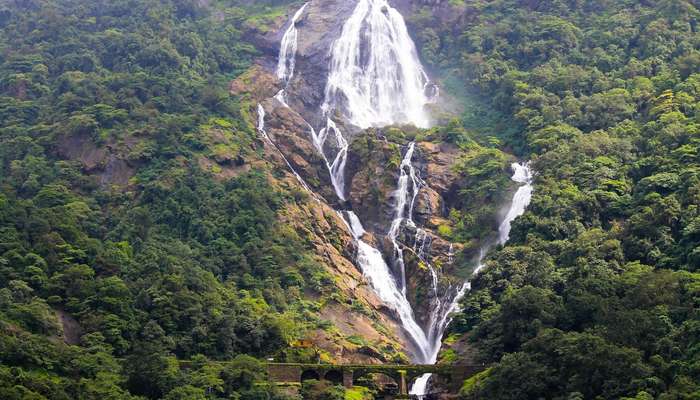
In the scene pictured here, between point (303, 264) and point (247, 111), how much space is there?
20375 mm

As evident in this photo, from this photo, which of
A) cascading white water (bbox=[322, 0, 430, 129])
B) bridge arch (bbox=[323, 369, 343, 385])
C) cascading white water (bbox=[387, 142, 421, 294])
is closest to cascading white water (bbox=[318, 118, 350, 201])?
cascading white water (bbox=[322, 0, 430, 129])

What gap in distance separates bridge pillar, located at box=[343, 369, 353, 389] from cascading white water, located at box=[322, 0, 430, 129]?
3099 centimetres

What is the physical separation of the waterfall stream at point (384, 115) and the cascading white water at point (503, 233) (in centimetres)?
7

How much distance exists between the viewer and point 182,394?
52719 millimetres

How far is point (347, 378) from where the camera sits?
6044 centimetres

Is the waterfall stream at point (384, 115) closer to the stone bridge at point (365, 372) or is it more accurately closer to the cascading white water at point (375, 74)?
the cascading white water at point (375, 74)

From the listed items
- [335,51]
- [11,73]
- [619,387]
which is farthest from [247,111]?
[619,387]

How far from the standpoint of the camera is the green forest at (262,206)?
53844 millimetres

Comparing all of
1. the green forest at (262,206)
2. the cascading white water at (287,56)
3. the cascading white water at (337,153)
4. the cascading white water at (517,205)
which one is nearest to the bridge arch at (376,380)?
the green forest at (262,206)

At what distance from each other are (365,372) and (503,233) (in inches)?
645

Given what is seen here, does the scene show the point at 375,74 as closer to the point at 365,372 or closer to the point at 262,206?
the point at 262,206

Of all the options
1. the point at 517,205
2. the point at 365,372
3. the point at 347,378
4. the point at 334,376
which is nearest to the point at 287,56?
the point at 517,205

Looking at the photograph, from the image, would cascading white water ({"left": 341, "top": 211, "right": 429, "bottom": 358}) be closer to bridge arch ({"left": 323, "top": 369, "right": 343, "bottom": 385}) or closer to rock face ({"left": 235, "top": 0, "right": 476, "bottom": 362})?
rock face ({"left": 235, "top": 0, "right": 476, "bottom": 362})

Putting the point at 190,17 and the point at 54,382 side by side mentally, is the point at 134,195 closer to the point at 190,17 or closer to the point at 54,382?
the point at 54,382
